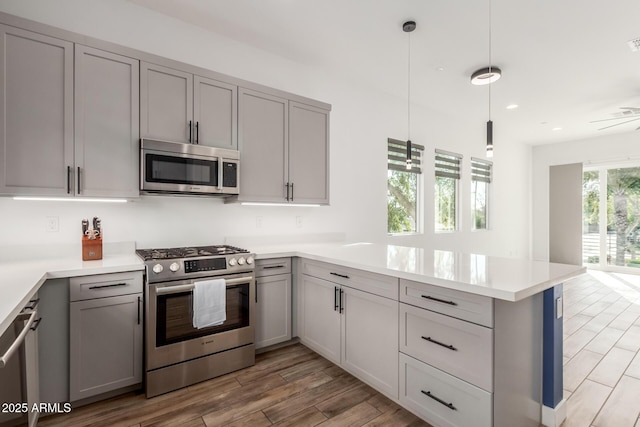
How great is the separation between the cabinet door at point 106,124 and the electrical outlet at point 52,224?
41 centimetres

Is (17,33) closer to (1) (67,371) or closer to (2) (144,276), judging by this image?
(2) (144,276)

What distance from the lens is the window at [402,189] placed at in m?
4.70

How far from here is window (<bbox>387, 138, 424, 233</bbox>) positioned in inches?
185

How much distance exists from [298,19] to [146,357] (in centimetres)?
Answer: 298

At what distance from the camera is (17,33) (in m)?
1.97

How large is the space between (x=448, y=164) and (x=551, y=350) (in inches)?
168

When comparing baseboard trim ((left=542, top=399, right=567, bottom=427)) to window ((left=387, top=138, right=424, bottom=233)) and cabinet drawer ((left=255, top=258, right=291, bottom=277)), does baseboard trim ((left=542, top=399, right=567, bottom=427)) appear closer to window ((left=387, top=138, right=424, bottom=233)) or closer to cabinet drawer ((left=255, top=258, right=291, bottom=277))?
cabinet drawer ((left=255, top=258, right=291, bottom=277))

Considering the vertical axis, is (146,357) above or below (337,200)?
below

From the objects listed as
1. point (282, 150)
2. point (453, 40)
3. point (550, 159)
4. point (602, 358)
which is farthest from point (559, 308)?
point (550, 159)

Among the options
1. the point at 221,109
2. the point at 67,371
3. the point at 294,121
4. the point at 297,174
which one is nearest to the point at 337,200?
the point at 297,174

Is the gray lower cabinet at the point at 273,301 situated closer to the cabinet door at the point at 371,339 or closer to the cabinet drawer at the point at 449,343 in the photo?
the cabinet door at the point at 371,339

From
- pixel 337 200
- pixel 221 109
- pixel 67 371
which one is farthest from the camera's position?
pixel 337 200

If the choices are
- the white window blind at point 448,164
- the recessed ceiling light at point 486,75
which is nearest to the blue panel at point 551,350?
the recessed ceiling light at point 486,75

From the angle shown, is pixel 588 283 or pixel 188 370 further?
pixel 588 283
